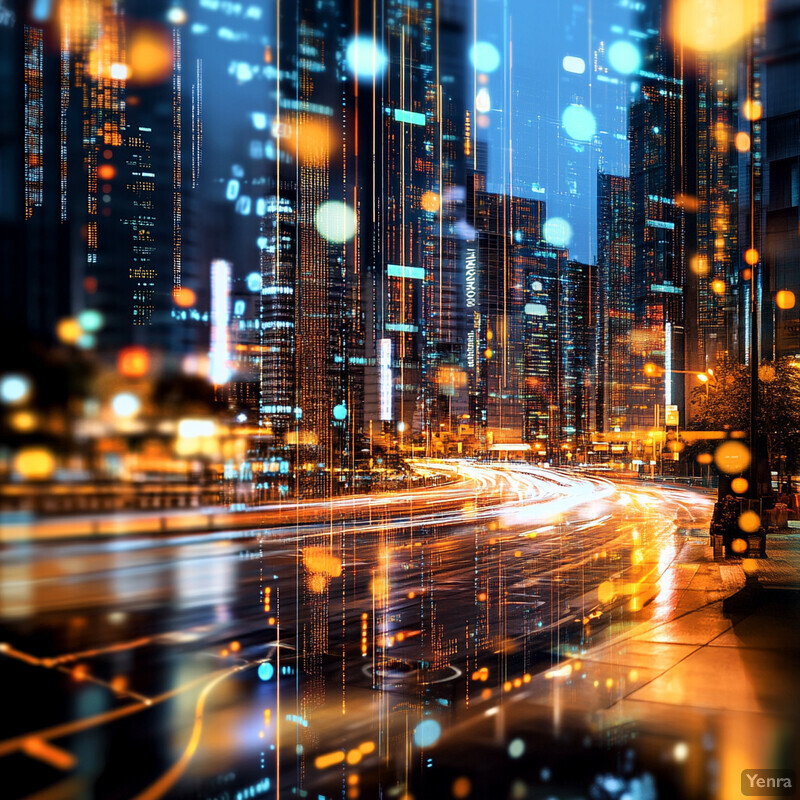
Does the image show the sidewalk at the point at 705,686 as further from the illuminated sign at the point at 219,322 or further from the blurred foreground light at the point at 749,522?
the illuminated sign at the point at 219,322

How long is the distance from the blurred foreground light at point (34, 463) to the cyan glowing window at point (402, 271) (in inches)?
2073

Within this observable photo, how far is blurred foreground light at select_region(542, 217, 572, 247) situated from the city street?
1920 inches

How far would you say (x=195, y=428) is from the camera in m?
59.7

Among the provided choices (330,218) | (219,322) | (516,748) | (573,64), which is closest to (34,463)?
(219,322)

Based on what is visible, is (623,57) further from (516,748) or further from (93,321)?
(516,748)

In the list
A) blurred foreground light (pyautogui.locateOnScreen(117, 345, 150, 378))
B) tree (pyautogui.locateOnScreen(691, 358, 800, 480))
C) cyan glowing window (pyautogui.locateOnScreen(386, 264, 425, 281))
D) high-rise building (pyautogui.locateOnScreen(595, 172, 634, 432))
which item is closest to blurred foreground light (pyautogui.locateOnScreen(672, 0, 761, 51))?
high-rise building (pyautogui.locateOnScreen(595, 172, 634, 432))

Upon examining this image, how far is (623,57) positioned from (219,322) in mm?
41190

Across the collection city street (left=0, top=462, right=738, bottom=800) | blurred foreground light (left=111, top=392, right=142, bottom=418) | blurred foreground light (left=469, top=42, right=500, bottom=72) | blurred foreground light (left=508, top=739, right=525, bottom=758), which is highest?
blurred foreground light (left=469, top=42, right=500, bottom=72)

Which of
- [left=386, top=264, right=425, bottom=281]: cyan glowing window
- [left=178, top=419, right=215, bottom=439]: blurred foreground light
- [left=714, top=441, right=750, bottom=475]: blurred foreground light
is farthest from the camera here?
[left=386, top=264, right=425, bottom=281]: cyan glowing window

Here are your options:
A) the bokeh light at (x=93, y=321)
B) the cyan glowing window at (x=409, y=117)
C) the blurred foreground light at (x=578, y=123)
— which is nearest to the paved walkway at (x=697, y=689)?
the bokeh light at (x=93, y=321)

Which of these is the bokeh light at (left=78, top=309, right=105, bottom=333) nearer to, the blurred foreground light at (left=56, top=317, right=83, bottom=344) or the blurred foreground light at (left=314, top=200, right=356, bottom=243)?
the blurred foreground light at (left=56, top=317, right=83, bottom=344)

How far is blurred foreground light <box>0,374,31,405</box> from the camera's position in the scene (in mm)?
42250

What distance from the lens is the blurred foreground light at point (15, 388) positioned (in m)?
42.2

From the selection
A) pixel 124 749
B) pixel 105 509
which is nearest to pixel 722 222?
pixel 105 509
